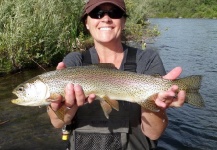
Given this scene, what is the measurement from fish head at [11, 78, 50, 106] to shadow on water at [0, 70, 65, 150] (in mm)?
3560

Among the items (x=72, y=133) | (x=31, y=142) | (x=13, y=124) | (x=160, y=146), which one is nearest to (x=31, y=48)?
(x=13, y=124)

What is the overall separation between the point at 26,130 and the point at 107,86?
4.73m

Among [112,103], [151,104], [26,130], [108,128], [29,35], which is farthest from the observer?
[29,35]

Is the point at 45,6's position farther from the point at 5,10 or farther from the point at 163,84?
the point at 163,84

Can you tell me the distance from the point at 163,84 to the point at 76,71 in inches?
36.2

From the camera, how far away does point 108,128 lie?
138 inches

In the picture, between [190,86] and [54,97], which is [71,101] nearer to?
[54,97]

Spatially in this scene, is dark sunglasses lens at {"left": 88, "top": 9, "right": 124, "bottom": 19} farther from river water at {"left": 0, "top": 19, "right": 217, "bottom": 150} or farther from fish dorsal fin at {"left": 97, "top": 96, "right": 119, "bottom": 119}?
river water at {"left": 0, "top": 19, "right": 217, "bottom": 150}

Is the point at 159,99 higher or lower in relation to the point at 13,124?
higher

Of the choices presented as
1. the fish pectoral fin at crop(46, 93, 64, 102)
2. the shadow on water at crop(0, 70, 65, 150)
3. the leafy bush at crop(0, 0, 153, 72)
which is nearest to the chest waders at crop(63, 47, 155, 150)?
the fish pectoral fin at crop(46, 93, 64, 102)

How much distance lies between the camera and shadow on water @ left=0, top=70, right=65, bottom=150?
676 centimetres

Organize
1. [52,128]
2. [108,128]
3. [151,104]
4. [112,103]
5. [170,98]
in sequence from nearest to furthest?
[170,98], [151,104], [112,103], [108,128], [52,128]

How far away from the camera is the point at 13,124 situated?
25.5 feet

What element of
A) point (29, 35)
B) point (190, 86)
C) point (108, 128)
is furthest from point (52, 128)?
point (29, 35)
